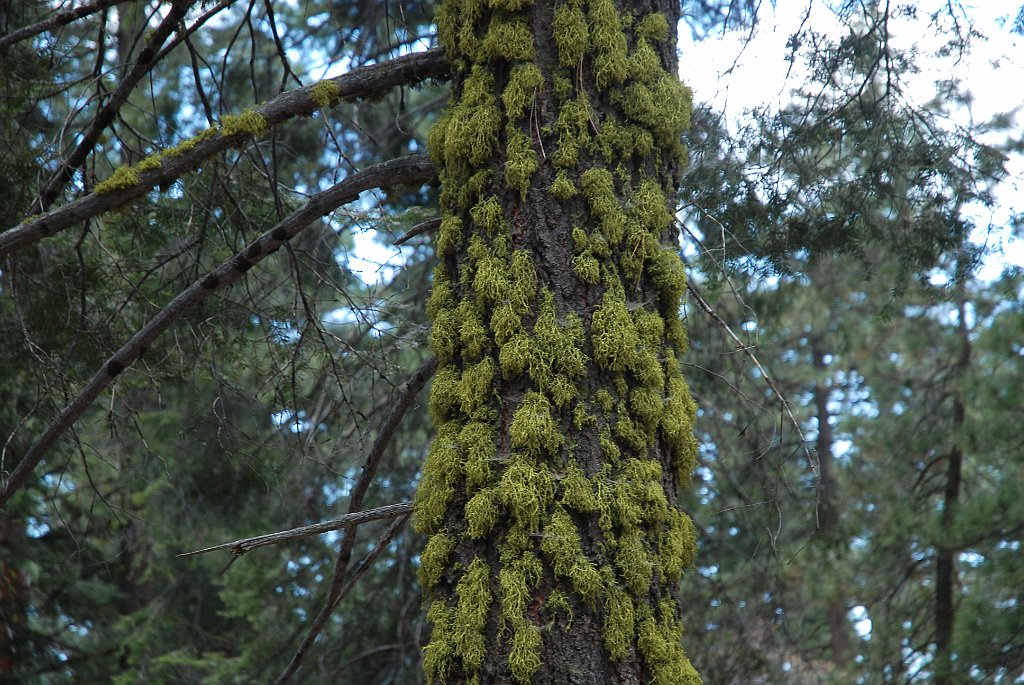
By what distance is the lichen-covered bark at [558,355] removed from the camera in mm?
2184

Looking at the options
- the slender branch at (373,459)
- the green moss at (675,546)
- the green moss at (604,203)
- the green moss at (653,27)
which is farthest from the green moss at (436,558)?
the green moss at (653,27)

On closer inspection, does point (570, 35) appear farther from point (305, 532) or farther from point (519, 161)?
point (305, 532)

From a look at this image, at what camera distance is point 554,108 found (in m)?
2.60

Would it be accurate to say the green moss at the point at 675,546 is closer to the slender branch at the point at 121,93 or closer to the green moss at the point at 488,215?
the green moss at the point at 488,215

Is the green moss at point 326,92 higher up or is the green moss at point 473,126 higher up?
the green moss at point 326,92

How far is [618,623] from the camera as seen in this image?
217 centimetres

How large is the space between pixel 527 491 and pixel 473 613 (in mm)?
308

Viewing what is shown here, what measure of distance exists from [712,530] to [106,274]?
6.74 metres

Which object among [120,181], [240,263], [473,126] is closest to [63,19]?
[120,181]

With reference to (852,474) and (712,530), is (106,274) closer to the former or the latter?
(712,530)

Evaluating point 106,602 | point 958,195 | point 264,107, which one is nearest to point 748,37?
point 958,195

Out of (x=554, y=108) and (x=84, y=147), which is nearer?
(x=554, y=108)

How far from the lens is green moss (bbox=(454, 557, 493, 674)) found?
2.16 meters

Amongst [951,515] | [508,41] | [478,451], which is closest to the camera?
[478,451]
